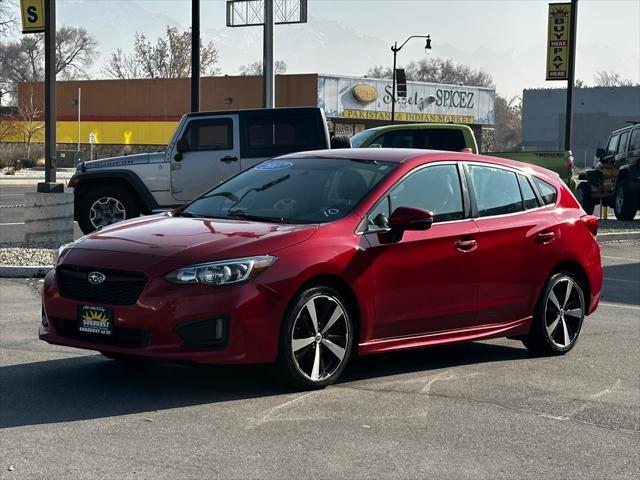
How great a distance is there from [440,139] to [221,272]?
12.9 metres

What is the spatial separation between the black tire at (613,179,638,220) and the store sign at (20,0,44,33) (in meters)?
15.0

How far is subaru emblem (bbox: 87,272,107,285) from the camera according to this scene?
6703 mm

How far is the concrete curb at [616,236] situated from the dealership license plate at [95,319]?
1622 cm

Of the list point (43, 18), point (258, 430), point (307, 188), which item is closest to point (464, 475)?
point (258, 430)

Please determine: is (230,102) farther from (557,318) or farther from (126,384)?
(126,384)

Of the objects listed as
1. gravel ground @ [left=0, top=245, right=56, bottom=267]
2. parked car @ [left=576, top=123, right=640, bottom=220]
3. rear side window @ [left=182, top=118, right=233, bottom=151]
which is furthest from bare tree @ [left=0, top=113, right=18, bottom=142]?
gravel ground @ [left=0, top=245, right=56, bottom=267]

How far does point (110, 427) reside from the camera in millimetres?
5980

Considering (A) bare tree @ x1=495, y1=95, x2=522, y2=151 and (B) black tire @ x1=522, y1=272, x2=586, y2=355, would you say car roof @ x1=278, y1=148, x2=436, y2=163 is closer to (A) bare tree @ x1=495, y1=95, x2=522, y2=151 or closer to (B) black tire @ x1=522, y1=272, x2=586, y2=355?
(B) black tire @ x1=522, y1=272, x2=586, y2=355

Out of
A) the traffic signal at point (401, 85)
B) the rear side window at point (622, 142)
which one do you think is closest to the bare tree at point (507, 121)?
the traffic signal at point (401, 85)

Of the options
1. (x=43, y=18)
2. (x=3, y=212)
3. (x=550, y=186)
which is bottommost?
(x=3, y=212)

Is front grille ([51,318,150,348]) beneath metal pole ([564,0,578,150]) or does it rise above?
beneath

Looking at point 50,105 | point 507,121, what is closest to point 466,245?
point 50,105

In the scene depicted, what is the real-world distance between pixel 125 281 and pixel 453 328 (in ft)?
8.47

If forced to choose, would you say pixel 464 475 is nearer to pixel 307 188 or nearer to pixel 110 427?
pixel 110 427
